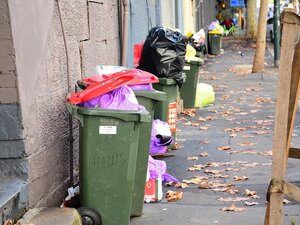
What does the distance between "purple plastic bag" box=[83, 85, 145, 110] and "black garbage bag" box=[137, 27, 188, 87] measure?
3313 millimetres

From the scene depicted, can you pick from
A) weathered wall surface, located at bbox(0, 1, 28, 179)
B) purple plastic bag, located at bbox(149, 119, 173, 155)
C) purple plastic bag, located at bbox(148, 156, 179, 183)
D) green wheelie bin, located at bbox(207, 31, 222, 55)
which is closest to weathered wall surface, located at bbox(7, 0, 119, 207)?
weathered wall surface, located at bbox(0, 1, 28, 179)

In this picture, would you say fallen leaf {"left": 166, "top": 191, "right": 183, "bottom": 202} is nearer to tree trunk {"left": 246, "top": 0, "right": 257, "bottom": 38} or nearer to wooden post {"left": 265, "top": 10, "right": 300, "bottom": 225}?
wooden post {"left": 265, "top": 10, "right": 300, "bottom": 225}

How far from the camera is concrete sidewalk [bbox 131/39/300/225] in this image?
629cm

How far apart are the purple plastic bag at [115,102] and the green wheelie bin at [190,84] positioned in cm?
657

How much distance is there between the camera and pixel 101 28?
8484 millimetres

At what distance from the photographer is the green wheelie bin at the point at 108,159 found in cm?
537

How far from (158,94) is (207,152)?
3.11 metres

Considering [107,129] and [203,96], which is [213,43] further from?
[107,129]

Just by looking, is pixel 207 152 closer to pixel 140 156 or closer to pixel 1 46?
pixel 140 156

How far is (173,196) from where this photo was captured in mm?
6934

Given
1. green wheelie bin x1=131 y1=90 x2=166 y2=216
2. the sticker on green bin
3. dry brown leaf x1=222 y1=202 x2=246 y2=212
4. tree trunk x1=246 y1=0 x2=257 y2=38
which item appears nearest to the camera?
green wheelie bin x1=131 y1=90 x2=166 y2=216

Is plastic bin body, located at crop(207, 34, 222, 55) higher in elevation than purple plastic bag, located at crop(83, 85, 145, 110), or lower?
lower

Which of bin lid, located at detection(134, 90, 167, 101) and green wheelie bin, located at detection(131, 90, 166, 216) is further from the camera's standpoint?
bin lid, located at detection(134, 90, 167, 101)

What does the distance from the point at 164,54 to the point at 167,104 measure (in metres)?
0.65
